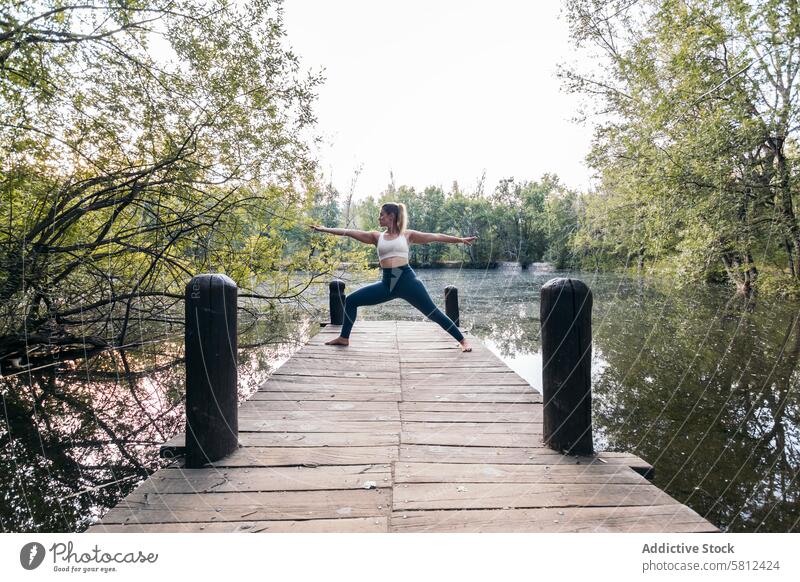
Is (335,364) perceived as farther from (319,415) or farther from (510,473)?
(510,473)

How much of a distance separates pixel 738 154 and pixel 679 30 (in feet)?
8.34

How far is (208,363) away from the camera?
179 cm

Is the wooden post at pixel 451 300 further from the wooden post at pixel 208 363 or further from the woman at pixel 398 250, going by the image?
the wooden post at pixel 208 363

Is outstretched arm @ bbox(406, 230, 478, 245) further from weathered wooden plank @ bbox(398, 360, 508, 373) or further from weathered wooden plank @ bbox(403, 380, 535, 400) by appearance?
weathered wooden plank @ bbox(403, 380, 535, 400)

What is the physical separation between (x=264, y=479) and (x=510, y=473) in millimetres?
1086

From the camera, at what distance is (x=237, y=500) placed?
153cm

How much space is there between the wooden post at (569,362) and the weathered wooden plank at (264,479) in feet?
2.90

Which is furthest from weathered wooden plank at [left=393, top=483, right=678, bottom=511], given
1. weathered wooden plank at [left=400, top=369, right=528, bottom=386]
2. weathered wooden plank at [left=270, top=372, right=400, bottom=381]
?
weathered wooden plank at [left=270, top=372, right=400, bottom=381]

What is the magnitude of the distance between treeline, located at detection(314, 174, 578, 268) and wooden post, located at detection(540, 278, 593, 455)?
1.25m

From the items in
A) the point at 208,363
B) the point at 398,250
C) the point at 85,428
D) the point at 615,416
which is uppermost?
the point at 398,250

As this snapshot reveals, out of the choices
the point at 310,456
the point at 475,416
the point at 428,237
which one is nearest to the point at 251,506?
the point at 310,456

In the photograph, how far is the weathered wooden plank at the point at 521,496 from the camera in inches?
59.3
